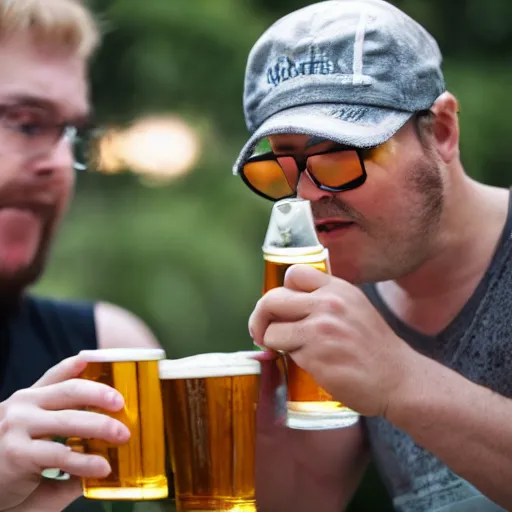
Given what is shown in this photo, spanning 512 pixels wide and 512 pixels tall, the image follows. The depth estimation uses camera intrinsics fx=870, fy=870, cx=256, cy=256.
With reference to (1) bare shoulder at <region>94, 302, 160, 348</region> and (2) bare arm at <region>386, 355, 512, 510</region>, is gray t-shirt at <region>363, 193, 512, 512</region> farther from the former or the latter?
(1) bare shoulder at <region>94, 302, 160, 348</region>

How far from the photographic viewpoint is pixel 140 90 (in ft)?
8.73

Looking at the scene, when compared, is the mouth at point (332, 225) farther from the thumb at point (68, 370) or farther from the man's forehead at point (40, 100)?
the man's forehead at point (40, 100)

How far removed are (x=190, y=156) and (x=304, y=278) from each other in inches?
66.7

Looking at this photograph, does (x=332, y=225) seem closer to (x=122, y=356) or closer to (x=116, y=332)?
(x=122, y=356)

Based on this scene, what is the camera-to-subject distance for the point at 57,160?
5.59ft

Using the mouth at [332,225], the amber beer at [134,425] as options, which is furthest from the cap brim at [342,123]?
the amber beer at [134,425]

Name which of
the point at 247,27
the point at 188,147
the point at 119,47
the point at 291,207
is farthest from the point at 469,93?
the point at 291,207

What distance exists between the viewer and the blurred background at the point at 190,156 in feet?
7.99

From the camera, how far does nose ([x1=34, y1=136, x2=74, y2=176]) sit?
1.70 metres

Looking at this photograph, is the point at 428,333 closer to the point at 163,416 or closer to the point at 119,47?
the point at 163,416

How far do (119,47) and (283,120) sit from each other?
1.57 m

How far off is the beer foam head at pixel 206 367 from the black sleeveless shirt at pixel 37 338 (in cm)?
63

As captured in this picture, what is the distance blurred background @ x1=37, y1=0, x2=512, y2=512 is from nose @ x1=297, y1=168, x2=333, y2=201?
119cm

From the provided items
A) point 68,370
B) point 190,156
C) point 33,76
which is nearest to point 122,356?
point 68,370
